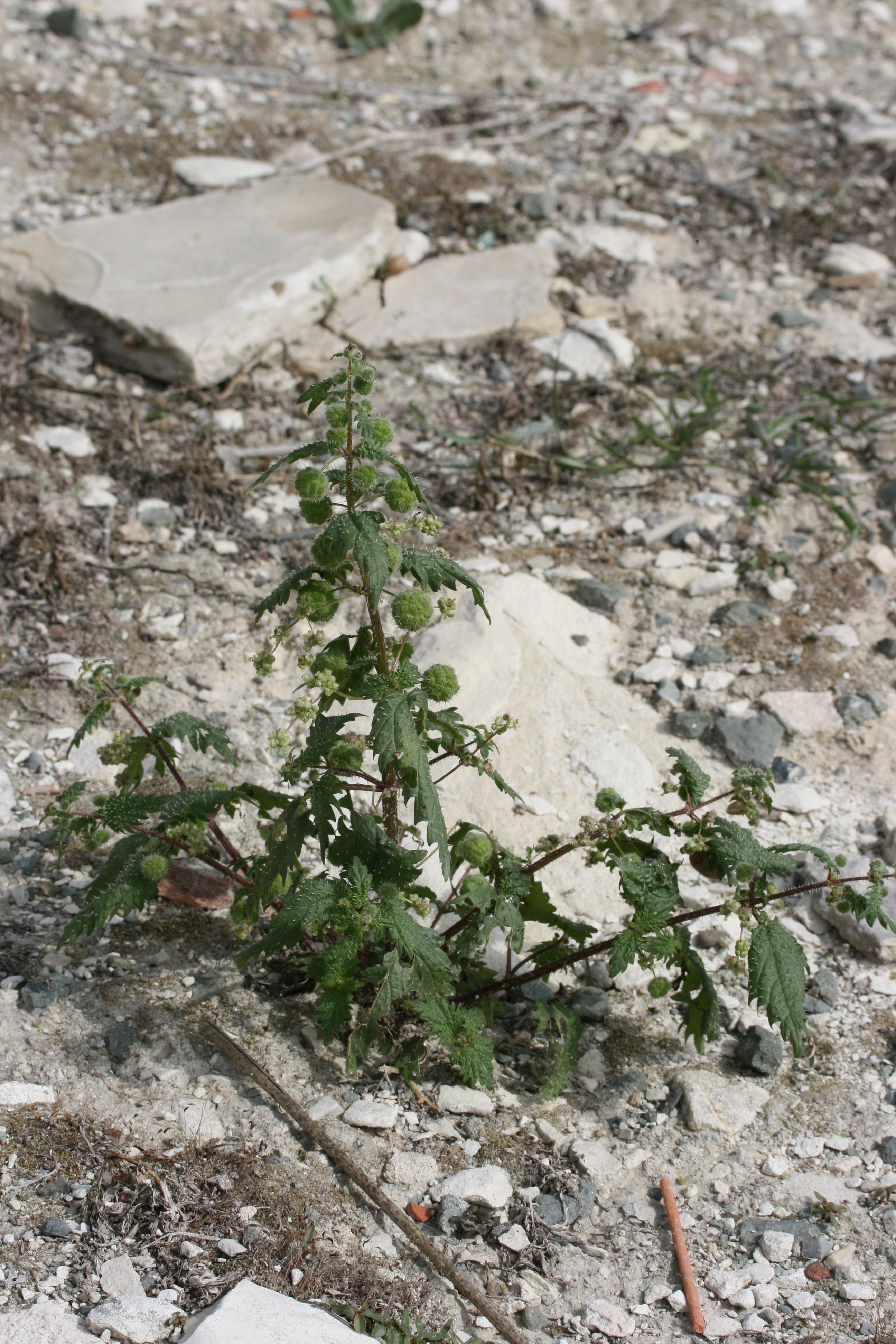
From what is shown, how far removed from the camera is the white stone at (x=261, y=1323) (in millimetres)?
1846

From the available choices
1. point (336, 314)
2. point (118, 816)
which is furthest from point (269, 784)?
point (336, 314)

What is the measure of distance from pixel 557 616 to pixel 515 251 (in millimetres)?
2399

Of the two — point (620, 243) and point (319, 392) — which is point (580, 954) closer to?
point (319, 392)

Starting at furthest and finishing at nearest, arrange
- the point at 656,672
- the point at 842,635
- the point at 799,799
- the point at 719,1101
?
the point at 842,635, the point at 656,672, the point at 799,799, the point at 719,1101

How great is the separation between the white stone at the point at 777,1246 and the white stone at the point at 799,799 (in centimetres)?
122

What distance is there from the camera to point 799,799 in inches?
126

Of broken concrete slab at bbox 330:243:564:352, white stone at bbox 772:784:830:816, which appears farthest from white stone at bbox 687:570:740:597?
broken concrete slab at bbox 330:243:564:352

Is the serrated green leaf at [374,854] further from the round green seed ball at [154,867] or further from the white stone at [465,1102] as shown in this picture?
the white stone at [465,1102]

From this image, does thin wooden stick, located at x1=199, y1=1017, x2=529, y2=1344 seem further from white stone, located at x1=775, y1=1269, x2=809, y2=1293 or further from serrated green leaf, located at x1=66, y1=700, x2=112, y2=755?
serrated green leaf, located at x1=66, y1=700, x2=112, y2=755

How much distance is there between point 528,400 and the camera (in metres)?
4.59

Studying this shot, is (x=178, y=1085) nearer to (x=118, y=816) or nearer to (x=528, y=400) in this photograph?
(x=118, y=816)

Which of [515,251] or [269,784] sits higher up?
[515,251]

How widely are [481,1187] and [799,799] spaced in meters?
1.46

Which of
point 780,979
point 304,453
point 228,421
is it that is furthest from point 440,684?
point 228,421
